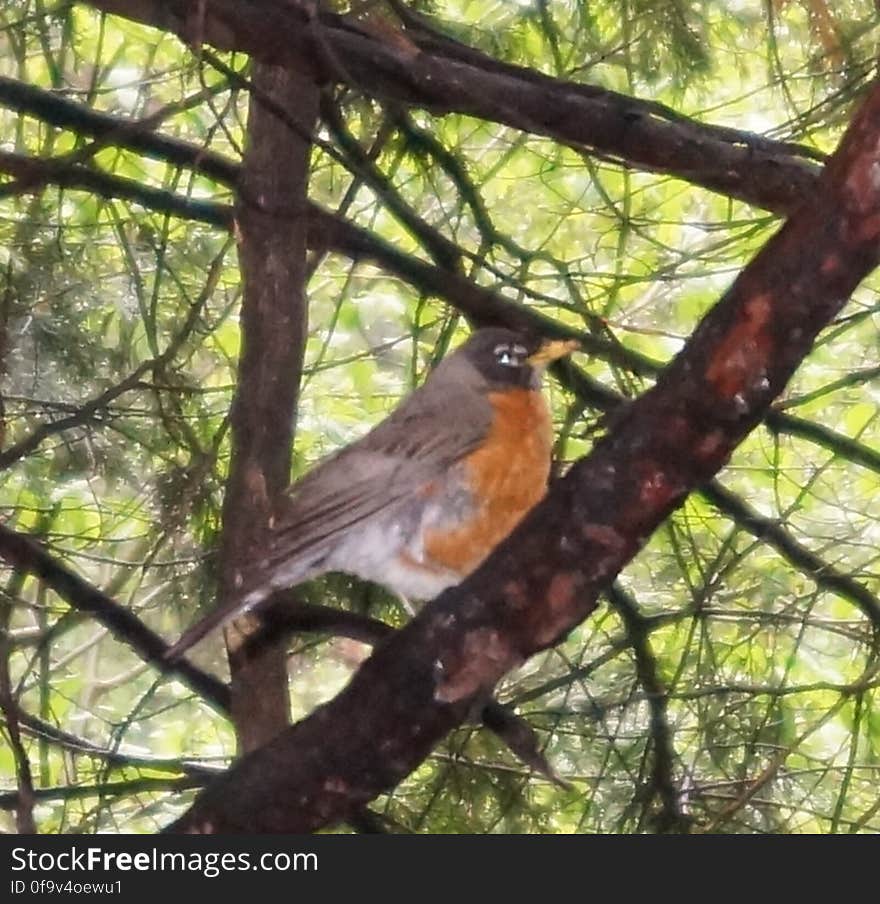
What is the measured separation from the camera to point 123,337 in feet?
10.1

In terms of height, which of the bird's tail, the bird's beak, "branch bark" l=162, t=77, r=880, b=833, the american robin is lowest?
"branch bark" l=162, t=77, r=880, b=833

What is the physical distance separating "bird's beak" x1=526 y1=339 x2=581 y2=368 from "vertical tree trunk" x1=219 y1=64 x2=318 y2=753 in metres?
0.42

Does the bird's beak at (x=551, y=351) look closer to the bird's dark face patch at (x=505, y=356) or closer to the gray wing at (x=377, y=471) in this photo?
the bird's dark face patch at (x=505, y=356)

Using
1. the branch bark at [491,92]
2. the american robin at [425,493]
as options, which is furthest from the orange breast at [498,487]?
the branch bark at [491,92]

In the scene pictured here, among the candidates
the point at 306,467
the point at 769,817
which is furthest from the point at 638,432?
the point at 306,467

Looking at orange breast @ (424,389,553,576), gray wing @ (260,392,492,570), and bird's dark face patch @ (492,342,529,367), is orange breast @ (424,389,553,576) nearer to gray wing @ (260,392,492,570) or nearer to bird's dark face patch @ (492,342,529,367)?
gray wing @ (260,392,492,570)

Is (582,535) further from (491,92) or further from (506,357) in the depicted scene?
(506,357)

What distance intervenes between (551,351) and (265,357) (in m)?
0.51

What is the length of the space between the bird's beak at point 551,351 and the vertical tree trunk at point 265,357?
42cm

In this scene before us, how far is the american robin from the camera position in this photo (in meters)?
2.45

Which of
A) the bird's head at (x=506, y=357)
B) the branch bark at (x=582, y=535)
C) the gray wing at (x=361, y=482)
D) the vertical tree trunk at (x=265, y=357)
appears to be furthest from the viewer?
the bird's head at (x=506, y=357)

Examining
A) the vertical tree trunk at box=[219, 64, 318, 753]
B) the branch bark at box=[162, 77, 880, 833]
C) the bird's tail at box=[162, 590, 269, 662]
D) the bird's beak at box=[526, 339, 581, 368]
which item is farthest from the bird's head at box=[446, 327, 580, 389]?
the branch bark at box=[162, 77, 880, 833]

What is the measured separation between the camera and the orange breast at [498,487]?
2559mm

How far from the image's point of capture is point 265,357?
2699 mm
